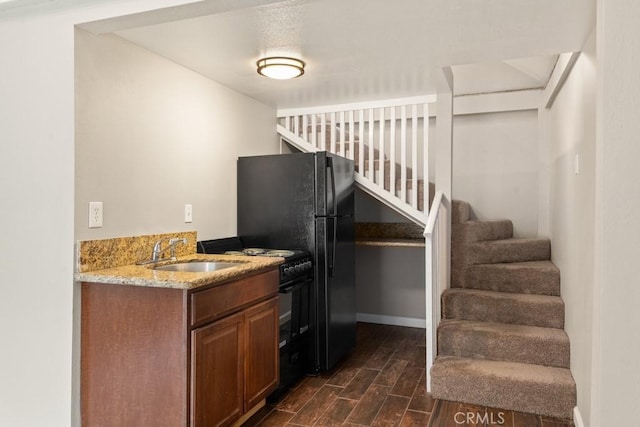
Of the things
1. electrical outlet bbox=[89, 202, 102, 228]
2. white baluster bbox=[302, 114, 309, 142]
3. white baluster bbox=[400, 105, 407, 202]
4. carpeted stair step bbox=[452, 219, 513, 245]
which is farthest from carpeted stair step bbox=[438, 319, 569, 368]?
electrical outlet bbox=[89, 202, 102, 228]

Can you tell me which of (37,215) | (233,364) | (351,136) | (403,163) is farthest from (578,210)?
(37,215)

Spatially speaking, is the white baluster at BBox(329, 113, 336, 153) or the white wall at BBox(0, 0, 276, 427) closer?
the white wall at BBox(0, 0, 276, 427)

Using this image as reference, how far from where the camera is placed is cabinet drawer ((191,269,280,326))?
209 cm

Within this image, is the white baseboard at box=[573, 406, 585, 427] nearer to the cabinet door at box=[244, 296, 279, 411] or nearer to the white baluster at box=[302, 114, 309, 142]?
the cabinet door at box=[244, 296, 279, 411]

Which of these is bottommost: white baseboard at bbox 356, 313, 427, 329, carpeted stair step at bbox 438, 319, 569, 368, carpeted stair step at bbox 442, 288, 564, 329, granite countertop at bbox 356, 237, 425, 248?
white baseboard at bbox 356, 313, 427, 329

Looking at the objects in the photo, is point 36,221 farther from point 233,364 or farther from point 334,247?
point 334,247

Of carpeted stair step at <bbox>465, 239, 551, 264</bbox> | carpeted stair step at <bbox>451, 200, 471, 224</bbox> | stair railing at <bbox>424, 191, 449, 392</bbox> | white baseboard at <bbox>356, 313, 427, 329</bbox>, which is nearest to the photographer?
stair railing at <bbox>424, 191, 449, 392</bbox>

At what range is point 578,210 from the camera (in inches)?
102

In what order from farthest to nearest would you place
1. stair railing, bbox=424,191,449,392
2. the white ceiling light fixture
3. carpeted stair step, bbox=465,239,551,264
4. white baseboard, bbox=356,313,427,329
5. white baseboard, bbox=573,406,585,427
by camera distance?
white baseboard, bbox=356,313,427,329, carpeted stair step, bbox=465,239,551,264, stair railing, bbox=424,191,449,392, the white ceiling light fixture, white baseboard, bbox=573,406,585,427

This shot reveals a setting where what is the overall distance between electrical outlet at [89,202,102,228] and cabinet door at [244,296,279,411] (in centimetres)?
93

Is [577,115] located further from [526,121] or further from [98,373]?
[98,373]

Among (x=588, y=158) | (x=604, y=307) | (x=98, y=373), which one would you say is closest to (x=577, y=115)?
(x=588, y=158)

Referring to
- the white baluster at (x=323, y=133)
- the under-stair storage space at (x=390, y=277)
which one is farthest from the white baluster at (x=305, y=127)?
the under-stair storage space at (x=390, y=277)

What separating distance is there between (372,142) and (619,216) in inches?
107
